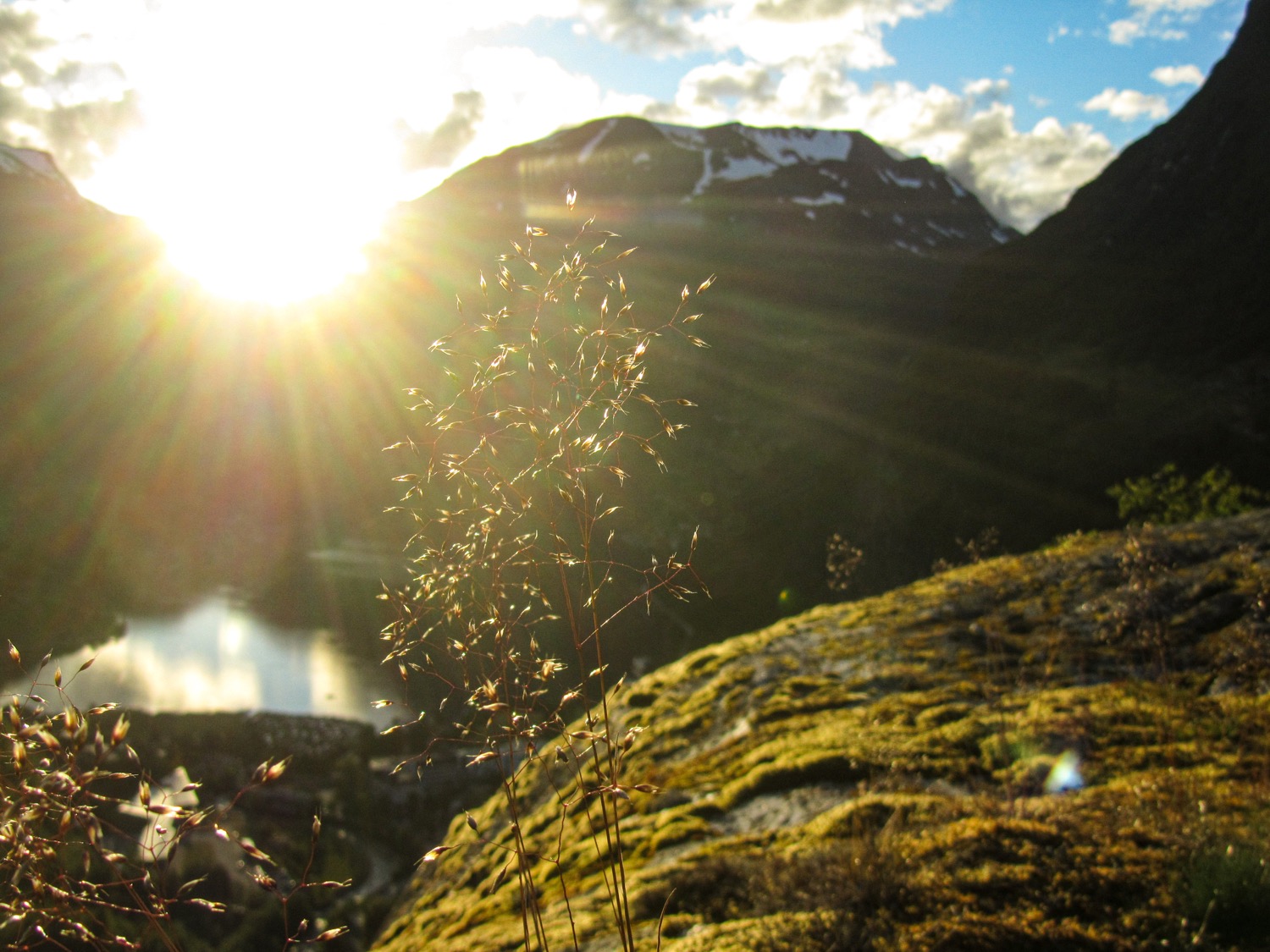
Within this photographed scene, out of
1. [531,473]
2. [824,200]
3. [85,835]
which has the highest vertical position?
[824,200]

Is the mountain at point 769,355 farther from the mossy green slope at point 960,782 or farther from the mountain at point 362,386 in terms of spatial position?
the mossy green slope at point 960,782

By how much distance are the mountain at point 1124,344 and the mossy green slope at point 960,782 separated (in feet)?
192

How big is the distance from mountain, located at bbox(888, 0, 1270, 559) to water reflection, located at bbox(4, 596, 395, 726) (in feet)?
194

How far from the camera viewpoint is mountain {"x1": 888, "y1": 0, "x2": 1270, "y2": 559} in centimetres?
6619

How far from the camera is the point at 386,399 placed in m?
137

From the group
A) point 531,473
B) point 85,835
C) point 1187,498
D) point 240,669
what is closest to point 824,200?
point 240,669

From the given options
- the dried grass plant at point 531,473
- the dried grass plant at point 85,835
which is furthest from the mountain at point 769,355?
the dried grass plant at point 85,835

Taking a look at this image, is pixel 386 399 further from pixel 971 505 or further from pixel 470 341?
pixel 470 341

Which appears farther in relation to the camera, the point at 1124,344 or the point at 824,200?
the point at 824,200

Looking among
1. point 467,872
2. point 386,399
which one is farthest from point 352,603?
point 386,399

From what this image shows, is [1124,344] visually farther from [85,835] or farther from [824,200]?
[824,200]

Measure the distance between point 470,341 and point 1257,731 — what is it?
15.2 ft

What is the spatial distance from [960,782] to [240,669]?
49.8m

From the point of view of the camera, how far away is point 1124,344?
79.6 m
